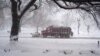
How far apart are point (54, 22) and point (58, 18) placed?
134 inches

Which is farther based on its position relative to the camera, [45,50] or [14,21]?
[14,21]

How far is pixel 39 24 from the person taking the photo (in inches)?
2112

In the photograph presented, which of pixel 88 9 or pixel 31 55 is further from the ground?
pixel 88 9

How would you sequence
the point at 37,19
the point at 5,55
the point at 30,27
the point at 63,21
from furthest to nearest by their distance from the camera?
the point at 63,21 < the point at 30,27 < the point at 37,19 < the point at 5,55

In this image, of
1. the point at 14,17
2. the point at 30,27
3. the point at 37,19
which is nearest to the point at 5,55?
the point at 14,17

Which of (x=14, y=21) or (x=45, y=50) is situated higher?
(x=14, y=21)

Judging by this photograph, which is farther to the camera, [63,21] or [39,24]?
[63,21]

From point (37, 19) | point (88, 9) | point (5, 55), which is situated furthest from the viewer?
point (37, 19)

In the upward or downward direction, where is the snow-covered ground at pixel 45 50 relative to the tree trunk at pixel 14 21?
downward

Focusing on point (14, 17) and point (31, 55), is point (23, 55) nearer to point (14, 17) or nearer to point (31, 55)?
point (31, 55)

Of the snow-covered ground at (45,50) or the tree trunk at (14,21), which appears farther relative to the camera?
the tree trunk at (14,21)

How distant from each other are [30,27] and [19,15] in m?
44.3

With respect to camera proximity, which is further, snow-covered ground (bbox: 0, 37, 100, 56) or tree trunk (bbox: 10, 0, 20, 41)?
tree trunk (bbox: 10, 0, 20, 41)

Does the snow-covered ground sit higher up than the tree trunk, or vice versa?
the tree trunk
